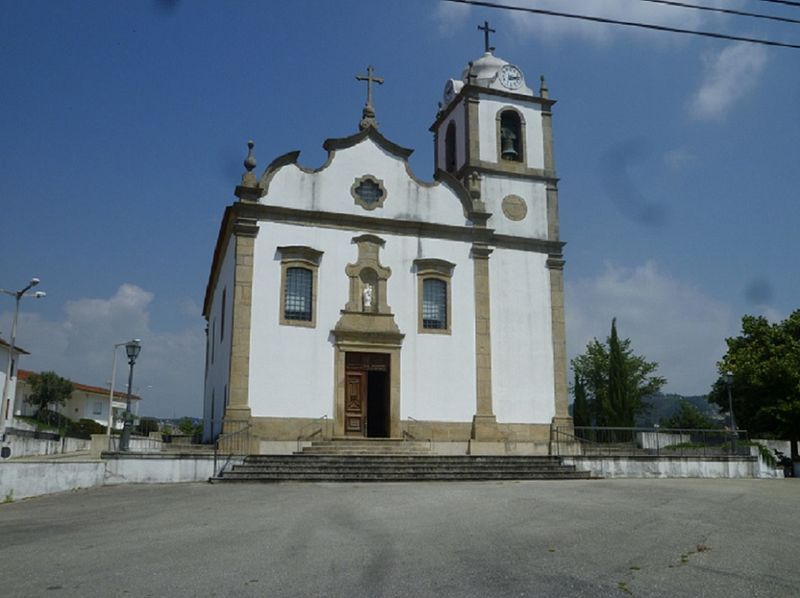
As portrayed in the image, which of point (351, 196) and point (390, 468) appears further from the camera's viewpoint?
point (351, 196)

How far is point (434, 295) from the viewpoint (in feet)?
77.0

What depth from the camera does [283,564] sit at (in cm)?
726

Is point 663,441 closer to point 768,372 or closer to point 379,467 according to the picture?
point 768,372

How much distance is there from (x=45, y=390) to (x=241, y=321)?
53.8 metres

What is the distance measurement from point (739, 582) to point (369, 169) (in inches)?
742

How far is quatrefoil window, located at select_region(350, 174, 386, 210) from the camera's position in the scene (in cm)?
2347

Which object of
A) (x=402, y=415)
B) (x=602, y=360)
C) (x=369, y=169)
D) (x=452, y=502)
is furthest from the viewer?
(x=602, y=360)

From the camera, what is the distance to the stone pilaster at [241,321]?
20.6 m

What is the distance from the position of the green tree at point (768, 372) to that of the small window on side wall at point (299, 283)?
15780mm

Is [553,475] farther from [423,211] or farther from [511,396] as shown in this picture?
[423,211]

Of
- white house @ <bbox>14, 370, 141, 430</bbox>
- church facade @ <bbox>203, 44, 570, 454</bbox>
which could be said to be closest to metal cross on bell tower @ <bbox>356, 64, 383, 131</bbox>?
church facade @ <bbox>203, 44, 570, 454</bbox>

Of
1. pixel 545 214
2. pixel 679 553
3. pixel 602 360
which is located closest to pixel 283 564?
pixel 679 553

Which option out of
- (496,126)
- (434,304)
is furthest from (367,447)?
(496,126)

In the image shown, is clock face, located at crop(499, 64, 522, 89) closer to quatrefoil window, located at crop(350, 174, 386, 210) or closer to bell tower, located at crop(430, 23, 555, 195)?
bell tower, located at crop(430, 23, 555, 195)
